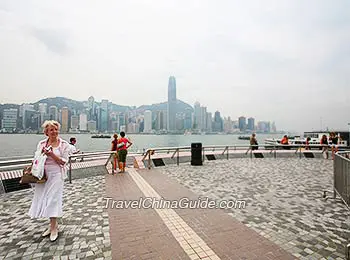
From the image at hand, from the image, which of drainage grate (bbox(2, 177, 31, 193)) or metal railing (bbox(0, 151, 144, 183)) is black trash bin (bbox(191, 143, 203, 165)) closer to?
metal railing (bbox(0, 151, 144, 183))

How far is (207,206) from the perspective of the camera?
15.4ft

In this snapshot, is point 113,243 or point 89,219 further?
point 89,219

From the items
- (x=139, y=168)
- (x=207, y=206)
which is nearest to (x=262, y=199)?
(x=207, y=206)

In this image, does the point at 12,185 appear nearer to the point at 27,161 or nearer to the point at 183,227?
the point at 27,161

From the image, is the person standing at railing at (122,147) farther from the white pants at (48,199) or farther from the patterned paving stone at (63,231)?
the white pants at (48,199)

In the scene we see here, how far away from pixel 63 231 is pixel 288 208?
4545mm

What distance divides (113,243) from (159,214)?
128cm

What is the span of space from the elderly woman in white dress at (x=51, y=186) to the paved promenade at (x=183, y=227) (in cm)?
40

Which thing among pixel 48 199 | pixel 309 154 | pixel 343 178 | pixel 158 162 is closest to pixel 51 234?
pixel 48 199

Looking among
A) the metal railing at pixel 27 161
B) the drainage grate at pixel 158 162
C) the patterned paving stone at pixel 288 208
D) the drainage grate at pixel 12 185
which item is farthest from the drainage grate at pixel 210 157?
the drainage grate at pixel 12 185

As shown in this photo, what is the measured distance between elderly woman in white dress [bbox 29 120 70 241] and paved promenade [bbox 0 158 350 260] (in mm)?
402

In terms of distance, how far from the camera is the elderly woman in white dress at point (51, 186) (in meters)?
3.17

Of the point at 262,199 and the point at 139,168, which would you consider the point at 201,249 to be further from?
A: the point at 139,168

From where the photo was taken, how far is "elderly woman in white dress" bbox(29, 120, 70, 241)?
3.17 metres
